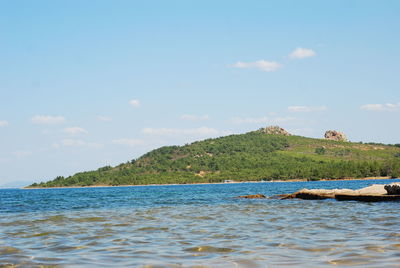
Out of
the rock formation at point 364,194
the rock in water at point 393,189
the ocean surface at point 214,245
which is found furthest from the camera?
the rock formation at point 364,194

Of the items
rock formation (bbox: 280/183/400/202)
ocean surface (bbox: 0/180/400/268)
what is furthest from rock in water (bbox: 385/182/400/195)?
ocean surface (bbox: 0/180/400/268)

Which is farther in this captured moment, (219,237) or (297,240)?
(219,237)

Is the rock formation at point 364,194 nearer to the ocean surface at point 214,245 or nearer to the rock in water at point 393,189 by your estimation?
the rock in water at point 393,189

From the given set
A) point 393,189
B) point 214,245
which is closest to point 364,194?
point 393,189

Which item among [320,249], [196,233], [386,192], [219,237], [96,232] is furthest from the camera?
[386,192]

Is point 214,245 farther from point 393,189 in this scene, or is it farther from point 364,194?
point 364,194

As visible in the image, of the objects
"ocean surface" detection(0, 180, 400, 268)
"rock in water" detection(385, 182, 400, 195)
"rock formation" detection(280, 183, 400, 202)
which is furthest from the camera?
"rock formation" detection(280, 183, 400, 202)

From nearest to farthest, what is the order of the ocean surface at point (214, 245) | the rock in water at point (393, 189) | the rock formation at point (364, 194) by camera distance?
the ocean surface at point (214, 245) → the rock in water at point (393, 189) → the rock formation at point (364, 194)

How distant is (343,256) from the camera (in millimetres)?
13188

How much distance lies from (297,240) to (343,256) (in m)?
3.99

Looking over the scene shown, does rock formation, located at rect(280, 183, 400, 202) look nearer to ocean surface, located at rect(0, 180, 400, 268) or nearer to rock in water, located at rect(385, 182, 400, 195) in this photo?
rock in water, located at rect(385, 182, 400, 195)

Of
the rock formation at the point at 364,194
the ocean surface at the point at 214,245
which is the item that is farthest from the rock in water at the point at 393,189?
the ocean surface at the point at 214,245

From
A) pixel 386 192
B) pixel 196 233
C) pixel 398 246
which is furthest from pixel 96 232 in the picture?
pixel 386 192

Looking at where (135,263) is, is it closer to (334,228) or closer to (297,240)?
(297,240)
